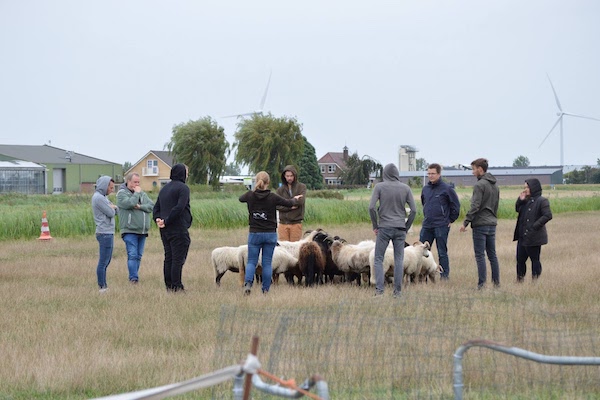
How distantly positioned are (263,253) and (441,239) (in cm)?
357

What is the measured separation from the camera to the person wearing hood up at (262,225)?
12977 millimetres

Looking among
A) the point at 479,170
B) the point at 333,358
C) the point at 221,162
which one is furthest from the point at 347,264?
the point at 221,162

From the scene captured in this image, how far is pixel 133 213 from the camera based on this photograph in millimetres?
14289

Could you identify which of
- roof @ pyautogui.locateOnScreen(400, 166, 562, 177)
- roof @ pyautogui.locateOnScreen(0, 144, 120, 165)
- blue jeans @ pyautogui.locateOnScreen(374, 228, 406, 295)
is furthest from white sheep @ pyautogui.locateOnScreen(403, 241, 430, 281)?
roof @ pyautogui.locateOnScreen(400, 166, 562, 177)

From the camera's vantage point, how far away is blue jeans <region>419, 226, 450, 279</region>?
49.0ft

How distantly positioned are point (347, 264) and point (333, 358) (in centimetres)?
737

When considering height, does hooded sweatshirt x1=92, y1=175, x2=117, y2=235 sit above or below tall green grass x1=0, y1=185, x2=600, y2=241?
above

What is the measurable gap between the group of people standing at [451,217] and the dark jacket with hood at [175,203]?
2946 mm

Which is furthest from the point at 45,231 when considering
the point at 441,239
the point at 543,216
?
the point at 543,216

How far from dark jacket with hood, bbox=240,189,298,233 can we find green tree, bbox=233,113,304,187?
67004 millimetres

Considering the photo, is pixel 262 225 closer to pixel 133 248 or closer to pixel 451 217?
pixel 133 248

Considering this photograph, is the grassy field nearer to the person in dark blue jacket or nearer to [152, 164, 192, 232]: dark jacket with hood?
the person in dark blue jacket

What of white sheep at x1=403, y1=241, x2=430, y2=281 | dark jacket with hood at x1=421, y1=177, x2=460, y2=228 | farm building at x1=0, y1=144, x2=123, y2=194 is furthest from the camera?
farm building at x1=0, y1=144, x2=123, y2=194

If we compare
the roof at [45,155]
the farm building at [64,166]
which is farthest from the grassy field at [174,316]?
the roof at [45,155]
